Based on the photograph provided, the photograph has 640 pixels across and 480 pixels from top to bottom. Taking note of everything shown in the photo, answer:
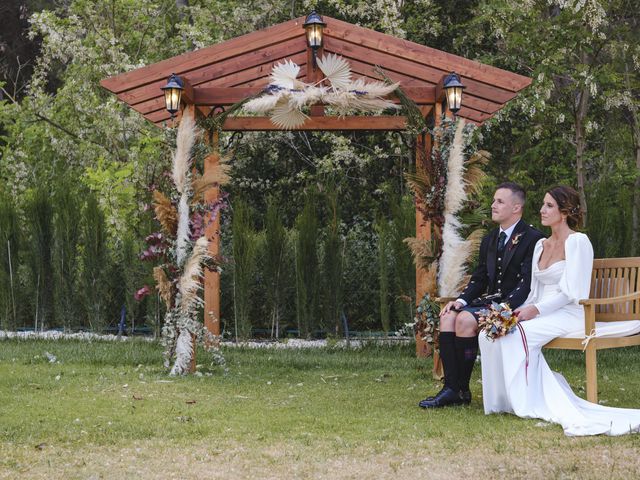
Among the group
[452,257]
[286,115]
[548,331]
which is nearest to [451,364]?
[548,331]

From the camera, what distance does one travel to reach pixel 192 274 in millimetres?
7852

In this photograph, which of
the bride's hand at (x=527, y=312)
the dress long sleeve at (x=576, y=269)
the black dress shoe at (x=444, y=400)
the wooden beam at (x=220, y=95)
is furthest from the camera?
the wooden beam at (x=220, y=95)

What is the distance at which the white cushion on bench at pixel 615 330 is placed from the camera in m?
6.19

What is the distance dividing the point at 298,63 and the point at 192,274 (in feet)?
8.81

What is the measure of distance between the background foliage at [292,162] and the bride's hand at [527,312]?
8.72 feet

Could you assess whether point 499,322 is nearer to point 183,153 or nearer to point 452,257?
point 452,257

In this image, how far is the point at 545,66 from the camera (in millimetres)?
11609

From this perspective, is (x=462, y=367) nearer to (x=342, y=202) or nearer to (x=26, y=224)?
(x=26, y=224)

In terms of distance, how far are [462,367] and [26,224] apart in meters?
7.44

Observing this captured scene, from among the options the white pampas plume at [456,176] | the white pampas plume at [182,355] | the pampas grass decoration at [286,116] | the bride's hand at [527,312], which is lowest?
the white pampas plume at [182,355]

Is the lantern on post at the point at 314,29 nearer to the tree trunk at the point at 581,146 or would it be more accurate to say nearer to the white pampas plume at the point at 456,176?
the white pampas plume at the point at 456,176

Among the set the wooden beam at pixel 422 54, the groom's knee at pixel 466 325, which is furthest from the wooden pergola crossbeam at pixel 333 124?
the groom's knee at pixel 466 325

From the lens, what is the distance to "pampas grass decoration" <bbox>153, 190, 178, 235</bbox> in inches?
314

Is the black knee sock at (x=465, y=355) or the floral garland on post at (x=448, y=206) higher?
the floral garland on post at (x=448, y=206)
